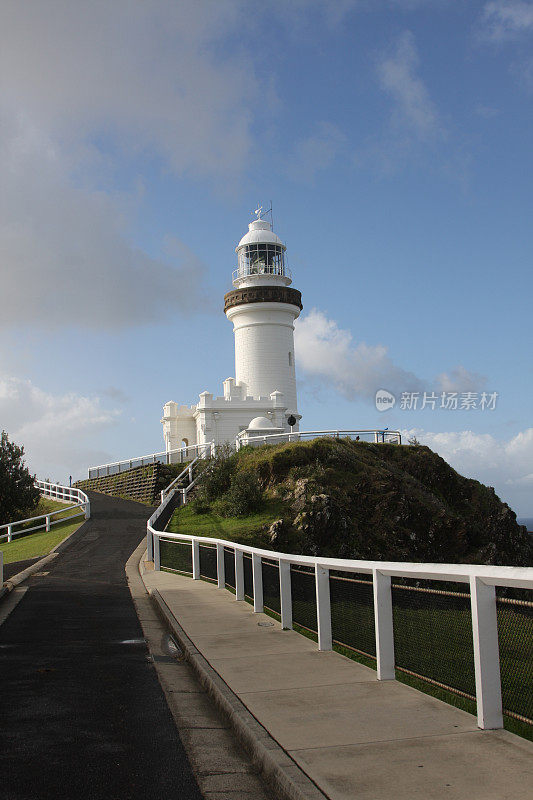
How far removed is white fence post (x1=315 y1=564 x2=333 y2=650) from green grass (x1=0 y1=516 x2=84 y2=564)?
19.3 metres

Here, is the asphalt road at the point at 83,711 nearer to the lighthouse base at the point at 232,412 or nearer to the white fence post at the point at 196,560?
the white fence post at the point at 196,560

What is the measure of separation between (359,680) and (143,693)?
2142mm

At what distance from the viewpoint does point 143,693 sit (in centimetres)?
744

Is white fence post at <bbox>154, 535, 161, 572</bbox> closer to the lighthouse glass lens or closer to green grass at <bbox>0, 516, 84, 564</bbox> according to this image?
green grass at <bbox>0, 516, 84, 564</bbox>

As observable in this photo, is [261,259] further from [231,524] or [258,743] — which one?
[258,743]

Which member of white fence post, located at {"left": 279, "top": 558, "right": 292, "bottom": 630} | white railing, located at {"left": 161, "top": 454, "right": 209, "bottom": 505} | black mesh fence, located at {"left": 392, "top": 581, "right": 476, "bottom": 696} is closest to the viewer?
black mesh fence, located at {"left": 392, "top": 581, "right": 476, "bottom": 696}

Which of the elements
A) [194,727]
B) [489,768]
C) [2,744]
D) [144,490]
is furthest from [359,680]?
[144,490]

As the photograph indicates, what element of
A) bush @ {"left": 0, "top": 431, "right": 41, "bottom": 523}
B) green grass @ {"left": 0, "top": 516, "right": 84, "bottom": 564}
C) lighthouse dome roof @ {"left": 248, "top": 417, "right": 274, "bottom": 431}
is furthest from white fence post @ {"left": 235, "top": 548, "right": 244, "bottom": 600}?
lighthouse dome roof @ {"left": 248, "top": 417, "right": 274, "bottom": 431}

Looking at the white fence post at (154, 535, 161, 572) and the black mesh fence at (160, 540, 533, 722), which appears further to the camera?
the white fence post at (154, 535, 161, 572)

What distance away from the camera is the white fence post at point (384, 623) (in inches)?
287

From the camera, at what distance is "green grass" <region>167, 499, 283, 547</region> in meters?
28.4

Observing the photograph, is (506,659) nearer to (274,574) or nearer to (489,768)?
(489,768)

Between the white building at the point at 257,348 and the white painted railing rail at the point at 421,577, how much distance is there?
127 ft

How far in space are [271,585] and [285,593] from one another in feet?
3.58
